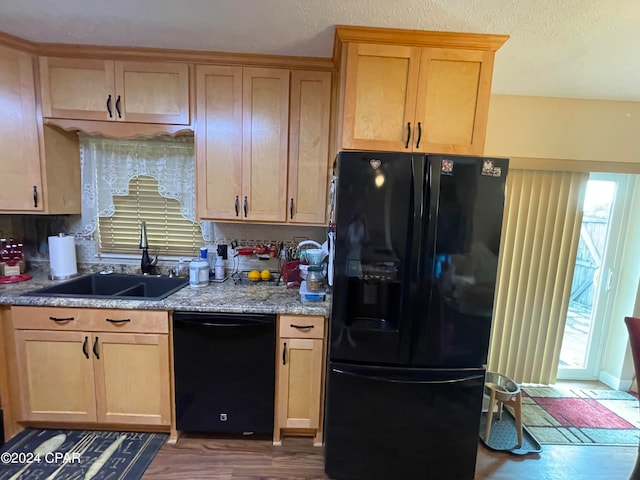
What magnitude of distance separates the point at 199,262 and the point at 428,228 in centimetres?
154

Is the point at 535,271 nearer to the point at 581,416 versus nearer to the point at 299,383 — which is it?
the point at 581,416

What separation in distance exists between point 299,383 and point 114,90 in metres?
2.22

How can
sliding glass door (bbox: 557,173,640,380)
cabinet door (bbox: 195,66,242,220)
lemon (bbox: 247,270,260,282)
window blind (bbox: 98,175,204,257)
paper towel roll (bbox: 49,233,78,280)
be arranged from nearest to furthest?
1. cabinet door (bbox: 195,66,242,220)
2. paper towel roll (bbox: 49,233,78,280)
3. lemon (bbox: 247,270,260,282)
4. window blind (bbox: 98,175,204,257)
5. sliding glass door (bbox: 557,173,640,380)

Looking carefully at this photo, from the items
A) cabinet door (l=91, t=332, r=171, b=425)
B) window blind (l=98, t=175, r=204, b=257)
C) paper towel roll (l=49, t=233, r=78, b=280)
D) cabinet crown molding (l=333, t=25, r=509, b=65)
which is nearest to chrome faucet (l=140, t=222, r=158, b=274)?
window blind (l=98, t=175, r=204, b=257)

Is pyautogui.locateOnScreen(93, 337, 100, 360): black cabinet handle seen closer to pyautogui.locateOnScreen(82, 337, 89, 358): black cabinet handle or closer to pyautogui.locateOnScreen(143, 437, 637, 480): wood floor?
pyautogui.locateOnScreen(82, 337, 89, 358): black cabinet handle

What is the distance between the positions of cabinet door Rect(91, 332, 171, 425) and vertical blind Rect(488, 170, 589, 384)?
2.58 m

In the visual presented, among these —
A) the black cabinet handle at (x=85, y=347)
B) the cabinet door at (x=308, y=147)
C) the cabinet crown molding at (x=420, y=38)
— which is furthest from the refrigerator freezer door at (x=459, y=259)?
the black cabinet handle at (x=85, y=347)

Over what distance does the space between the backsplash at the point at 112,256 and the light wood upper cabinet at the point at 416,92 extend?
0.93m

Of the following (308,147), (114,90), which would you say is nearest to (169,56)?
(114,90)

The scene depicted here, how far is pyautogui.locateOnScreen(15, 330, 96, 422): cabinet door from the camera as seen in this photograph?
1.77m

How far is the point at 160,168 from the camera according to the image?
2.36 meters

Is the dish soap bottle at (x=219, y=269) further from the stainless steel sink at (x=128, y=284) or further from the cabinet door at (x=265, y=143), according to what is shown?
the cabinet door at (x=265, y=143)

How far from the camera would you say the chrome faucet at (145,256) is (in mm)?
2328

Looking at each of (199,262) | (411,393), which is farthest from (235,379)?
(411,393)
